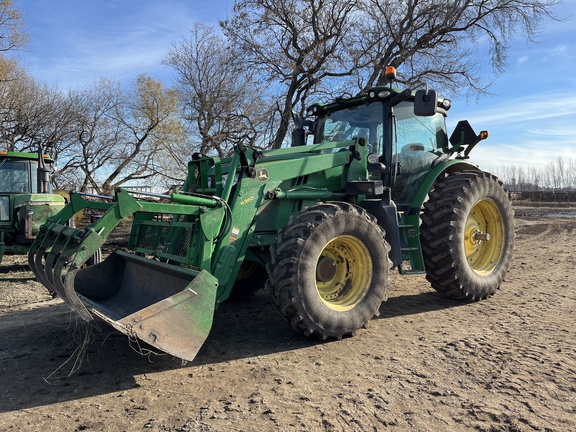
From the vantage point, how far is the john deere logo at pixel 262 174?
4.37m

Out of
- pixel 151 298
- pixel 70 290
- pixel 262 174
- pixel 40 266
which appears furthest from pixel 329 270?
pixel 40 266

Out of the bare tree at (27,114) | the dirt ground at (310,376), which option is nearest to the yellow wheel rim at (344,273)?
the dirt ground at (310,376)

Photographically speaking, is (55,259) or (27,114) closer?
(55,259)

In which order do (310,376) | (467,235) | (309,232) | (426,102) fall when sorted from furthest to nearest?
(467,235) < (426,102) < (309,232) < (310,376)

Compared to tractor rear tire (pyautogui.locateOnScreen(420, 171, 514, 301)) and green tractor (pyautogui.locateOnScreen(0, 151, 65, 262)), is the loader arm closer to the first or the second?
tractor rear tire (pyautogui.locateOnScreen(420, 171, 514, 301))

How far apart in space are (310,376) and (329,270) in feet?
3.96

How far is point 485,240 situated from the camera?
6.13m

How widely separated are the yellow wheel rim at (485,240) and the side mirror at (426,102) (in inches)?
65.5

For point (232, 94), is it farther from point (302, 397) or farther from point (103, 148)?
point (302, 397)

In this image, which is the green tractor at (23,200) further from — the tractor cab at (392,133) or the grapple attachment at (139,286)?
the tractor cab at (392,133)

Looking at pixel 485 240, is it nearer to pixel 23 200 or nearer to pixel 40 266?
pixel 40 266

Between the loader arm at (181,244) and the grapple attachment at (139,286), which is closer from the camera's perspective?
the grapple attachment at (139,286)

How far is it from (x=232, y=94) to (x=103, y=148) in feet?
34.7

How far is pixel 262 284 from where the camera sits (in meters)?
6.01
